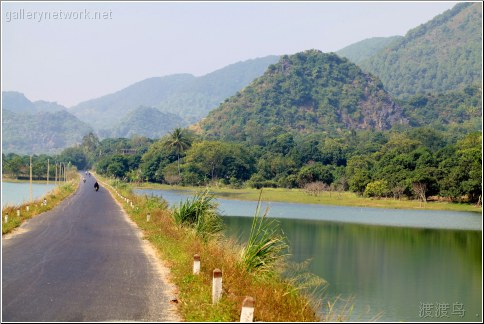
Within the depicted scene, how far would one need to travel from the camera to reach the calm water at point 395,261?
23031 millimetres

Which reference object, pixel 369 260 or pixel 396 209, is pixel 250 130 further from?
pixel 369 260

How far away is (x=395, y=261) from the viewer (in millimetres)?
33844

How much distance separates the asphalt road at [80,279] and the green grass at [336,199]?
48.7 meters

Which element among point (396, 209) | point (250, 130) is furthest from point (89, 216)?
point (250, 130)

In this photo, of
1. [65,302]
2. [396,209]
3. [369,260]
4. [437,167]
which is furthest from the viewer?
[437,167]

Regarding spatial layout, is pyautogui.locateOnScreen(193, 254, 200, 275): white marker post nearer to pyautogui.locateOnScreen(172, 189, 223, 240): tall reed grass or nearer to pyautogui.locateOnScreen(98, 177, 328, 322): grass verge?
pyautogui.locateOnScreen(98, 177, 328, 322): grass verge

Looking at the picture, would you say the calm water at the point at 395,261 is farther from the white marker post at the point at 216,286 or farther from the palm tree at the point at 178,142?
the palm tree at the point at 178,142

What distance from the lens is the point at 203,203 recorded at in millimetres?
25688

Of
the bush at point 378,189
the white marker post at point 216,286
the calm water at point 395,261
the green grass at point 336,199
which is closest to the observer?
the white marker post at point 216,286

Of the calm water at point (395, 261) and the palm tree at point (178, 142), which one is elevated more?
the palm tree at point (178, 142)

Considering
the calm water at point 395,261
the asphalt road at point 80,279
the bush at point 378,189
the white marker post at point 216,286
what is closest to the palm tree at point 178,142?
the bush at point 378,189

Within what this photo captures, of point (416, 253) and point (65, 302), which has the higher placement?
point (65, 302)

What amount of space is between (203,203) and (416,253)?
56.4ft

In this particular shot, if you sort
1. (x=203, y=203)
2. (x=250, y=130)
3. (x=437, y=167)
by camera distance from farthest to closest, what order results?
(x=250, y=130) → (x=437, y=167) → (x=203, y=203)
